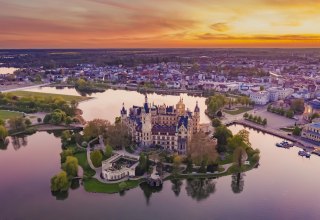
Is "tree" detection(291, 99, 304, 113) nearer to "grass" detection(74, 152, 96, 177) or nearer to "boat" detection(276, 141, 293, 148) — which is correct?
"boat" detection(276, 141, 293, 148)

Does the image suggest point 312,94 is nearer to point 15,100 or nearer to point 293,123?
point 293,123

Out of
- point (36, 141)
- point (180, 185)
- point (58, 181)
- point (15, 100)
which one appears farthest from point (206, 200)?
point (15, 100)

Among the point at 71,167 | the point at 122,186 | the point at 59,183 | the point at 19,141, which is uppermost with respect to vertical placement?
the point at 71,167

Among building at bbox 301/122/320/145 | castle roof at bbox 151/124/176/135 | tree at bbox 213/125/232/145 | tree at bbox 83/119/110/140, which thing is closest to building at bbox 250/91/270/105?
building at bbox 301/122/320/145

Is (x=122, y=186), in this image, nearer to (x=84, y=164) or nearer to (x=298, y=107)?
(x=84, y=164)

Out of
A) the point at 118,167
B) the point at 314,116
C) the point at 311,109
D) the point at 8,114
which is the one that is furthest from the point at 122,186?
the point at 311,109

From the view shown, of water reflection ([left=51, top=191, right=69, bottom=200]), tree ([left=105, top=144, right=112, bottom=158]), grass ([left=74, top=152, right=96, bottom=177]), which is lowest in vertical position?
water reflection ([left=51, top=191, right=69, bottom=200])
